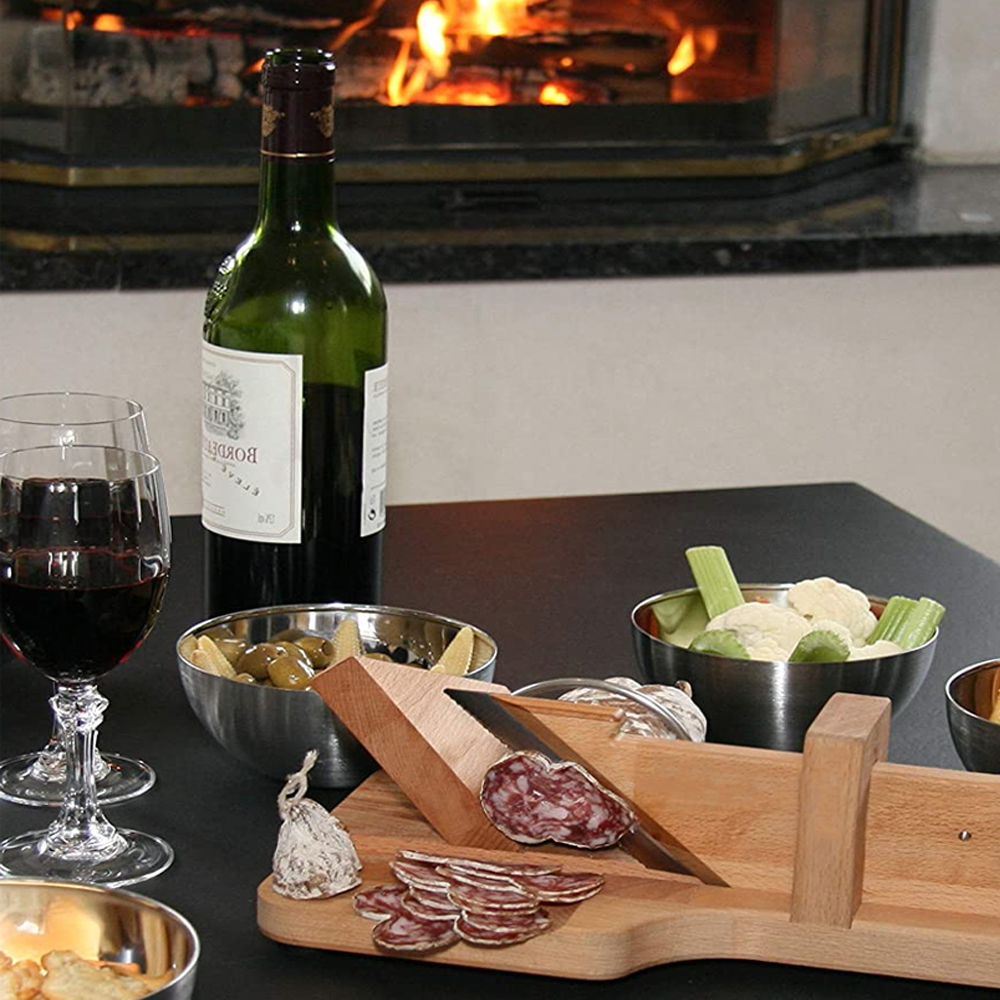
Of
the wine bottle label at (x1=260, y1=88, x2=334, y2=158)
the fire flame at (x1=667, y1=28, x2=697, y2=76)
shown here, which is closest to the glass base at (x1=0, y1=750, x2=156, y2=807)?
the wine bottle label at (x1=260, y1=88, x2=334, y2=158)

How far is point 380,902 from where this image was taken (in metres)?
0.77

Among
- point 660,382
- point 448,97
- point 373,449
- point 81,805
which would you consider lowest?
point 660,382

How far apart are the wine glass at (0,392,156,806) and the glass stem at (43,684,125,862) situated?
50 millimetres

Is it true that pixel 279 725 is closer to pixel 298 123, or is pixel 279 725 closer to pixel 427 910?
pixel 427 910

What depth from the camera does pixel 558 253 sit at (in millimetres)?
2387

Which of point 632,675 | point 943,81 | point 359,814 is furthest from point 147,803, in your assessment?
point 943,81

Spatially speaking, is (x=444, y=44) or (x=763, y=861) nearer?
(x=763, y=861)

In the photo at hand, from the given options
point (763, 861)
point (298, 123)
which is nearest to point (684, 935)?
point (763, 861)

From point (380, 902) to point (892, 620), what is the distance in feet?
1.29

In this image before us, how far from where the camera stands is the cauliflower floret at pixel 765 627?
1007 mm

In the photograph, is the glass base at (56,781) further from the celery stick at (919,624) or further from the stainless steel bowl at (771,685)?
the celery stick at (919,624)

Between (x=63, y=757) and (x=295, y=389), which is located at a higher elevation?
(x=295, y=389)

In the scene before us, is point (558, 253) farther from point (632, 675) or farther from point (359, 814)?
point (359, 814)

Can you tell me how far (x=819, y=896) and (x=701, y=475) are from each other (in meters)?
1.81
